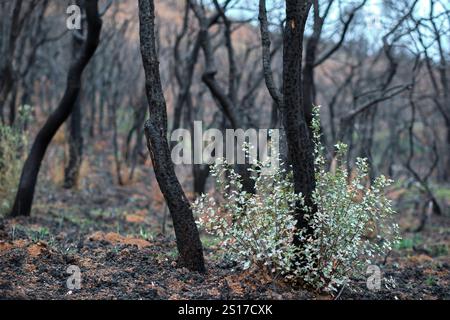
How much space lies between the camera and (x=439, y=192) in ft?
63.6

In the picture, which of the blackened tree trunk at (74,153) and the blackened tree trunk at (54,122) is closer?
the blackened tree trunk at (54,122)

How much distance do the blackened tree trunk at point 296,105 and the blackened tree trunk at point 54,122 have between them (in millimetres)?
4219

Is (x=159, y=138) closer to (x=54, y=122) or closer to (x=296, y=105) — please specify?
(x=296, y=105)

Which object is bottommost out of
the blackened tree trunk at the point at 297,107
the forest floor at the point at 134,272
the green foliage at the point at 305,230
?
the forest floor at the point at 134,272

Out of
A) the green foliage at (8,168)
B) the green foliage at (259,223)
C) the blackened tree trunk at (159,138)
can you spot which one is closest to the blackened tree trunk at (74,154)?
the green foliage at (8,168)

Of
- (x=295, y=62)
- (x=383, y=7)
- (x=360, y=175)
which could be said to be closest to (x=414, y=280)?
(x=360, y=175)

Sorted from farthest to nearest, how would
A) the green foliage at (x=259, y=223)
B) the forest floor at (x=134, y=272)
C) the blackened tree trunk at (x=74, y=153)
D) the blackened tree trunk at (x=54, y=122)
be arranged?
the blackened tree trunk at (x=74, y=153), the blackened tree trunk at (x=54, y=122), the green foliage at (x=259, y=223), the forest floor at (x=134, y=272)

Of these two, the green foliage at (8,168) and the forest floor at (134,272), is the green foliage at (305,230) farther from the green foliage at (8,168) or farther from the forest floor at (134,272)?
the green foliage at (8,168)

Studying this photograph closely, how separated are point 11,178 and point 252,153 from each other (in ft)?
21.2

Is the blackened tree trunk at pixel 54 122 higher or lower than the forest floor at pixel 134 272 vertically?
higher

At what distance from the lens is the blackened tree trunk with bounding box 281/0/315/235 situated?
5.32 metres

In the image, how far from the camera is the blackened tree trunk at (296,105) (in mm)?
5324

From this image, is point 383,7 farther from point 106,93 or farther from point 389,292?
point 106,93

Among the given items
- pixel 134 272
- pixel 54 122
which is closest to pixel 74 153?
pixel 54 122
